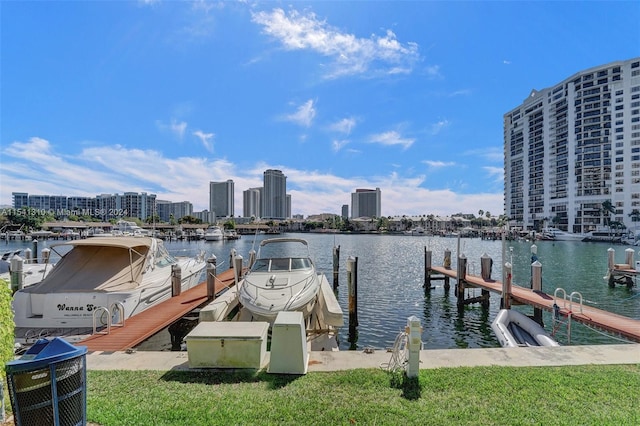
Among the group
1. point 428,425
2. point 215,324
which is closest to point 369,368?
point 428,425

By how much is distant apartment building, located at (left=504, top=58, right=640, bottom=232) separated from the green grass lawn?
12258 centimetres

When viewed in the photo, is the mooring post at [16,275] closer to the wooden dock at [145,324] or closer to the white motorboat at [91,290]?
the white motorboat at [91,290]

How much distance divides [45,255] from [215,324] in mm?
17940

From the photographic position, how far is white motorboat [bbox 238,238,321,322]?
10.2 metres

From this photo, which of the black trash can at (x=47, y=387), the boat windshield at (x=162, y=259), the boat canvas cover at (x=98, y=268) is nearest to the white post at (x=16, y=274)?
the boat canvas cover at (x=98, y=268)

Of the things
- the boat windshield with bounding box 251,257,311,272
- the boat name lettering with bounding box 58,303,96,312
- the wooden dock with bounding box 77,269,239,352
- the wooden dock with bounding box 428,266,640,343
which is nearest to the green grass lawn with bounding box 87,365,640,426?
the wooden dock with bounding box 77,269,239,352

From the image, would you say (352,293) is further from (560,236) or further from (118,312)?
(560,236)

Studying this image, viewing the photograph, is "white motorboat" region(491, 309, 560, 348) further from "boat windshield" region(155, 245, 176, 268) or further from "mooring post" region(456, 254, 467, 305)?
"boat windshield" region(155, 245, 176, 268)

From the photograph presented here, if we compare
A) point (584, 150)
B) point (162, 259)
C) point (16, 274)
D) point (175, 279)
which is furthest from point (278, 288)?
point (584, 150)

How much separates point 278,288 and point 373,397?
21.2 ft

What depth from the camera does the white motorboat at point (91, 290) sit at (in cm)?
1040

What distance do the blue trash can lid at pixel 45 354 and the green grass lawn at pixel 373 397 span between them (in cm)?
131

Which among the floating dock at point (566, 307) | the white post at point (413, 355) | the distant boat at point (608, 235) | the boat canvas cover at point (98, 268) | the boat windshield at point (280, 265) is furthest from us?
the distant boat at point (608, 235)

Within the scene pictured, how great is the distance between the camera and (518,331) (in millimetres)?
11812
